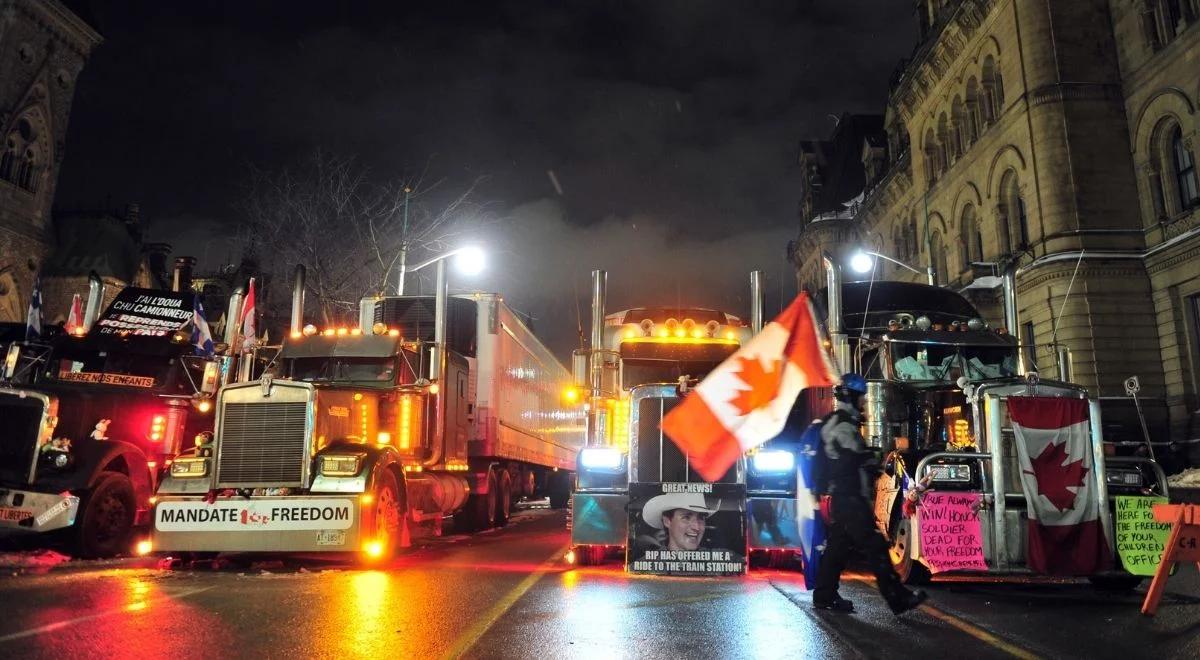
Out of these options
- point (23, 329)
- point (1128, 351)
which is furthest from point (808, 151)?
point (23, 329)

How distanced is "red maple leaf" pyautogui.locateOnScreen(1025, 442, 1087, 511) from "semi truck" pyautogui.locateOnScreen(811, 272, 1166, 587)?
100mm

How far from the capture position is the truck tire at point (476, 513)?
50.5ft

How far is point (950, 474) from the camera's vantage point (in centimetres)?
833

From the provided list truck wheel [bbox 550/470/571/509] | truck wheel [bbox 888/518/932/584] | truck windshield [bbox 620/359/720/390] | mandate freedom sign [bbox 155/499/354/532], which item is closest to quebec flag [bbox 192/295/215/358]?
mandate freedom sign [bbox 155/499/354/532]

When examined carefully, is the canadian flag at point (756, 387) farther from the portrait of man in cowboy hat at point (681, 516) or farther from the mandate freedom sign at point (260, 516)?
the mandate freedom sign at point (260, 516)

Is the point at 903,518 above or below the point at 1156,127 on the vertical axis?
below

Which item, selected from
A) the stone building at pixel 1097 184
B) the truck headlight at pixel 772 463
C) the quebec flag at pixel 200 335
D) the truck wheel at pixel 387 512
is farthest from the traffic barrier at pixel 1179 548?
the stone building at pixel 1097 184

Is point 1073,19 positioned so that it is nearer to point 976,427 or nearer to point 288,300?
point 976,427

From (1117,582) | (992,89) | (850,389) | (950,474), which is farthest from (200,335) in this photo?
(992,89)

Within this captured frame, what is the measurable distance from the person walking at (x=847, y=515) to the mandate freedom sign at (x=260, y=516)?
539 cm

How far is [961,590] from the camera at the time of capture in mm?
8320

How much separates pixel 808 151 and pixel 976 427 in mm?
49064

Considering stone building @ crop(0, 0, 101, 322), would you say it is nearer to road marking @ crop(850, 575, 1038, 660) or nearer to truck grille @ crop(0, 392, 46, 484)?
truck grille @ crop(0, 392, 46, 484)

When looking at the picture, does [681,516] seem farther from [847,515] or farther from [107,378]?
[107,378]
